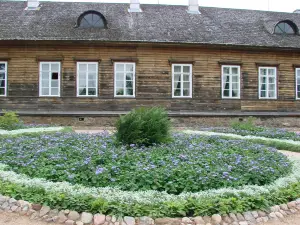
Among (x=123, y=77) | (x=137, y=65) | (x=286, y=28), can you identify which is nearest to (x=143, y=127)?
(x=123, y=77)

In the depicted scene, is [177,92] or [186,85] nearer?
[177,92]

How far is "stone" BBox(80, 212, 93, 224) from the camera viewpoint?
4.77 metres

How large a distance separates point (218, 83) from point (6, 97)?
38.0ft

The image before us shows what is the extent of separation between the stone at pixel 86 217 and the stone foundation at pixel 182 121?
12352 millimetres

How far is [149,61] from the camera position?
731 inches

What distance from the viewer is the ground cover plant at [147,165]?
5.97 metres

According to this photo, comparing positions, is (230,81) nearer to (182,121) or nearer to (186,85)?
(186,85)

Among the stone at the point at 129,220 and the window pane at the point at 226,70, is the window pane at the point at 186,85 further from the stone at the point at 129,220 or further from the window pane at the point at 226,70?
the stone at the point at 129,220

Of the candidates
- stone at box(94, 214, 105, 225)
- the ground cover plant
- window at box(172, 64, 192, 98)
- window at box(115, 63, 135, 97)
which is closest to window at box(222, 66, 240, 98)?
window at box(172, 64, 192, 98)

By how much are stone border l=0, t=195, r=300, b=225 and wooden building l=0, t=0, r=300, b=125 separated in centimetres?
1251

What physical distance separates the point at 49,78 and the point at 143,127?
10469mm

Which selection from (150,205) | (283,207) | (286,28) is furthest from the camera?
(286,28)

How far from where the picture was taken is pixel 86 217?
4.80 meters

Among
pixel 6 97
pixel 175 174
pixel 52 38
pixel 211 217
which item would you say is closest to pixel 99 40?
pixel 52 38
